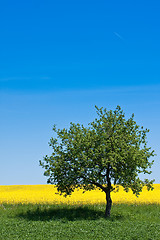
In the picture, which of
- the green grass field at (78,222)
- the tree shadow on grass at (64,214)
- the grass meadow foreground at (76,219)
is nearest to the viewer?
the green grass field at (78,222)

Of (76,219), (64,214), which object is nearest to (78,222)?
(76,219)

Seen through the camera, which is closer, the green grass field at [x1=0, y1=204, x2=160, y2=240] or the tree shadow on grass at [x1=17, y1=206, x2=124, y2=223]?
the green grass field at [x1=0, y1=204, x2=160, y2=240]

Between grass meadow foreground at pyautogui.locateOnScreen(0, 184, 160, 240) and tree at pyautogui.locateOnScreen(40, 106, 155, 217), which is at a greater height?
tree at pyautogui.locateOnScreen(40, 106, 155, 217)

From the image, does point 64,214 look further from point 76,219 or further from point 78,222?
point 78,222

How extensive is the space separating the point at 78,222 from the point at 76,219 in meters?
1.90

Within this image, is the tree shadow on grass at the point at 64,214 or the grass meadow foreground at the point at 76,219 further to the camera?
the tree shadow on grass at the point at 64,214

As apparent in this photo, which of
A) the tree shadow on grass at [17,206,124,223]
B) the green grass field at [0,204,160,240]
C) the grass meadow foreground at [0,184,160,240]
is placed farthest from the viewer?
the tree shadow on grass at [17,206,124,223]

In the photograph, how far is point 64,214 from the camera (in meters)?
30.8

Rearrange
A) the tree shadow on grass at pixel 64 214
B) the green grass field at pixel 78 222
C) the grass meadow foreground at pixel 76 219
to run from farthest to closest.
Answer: the tree shadow on grass at pixel 64 214, the grass meadow foreground at pixel 76 219, the green grass field at pixel 78 222

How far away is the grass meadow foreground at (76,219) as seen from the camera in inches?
909

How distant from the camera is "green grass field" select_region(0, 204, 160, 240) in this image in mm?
22891

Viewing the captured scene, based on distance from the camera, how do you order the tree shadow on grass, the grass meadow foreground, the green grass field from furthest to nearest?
the tree shadow on grass
the grass meadow foreground
the green grass field

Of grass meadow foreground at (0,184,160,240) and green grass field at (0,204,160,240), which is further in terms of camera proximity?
grass meadow foreground at (0,184,160,240)

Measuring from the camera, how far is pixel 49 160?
30.5 metres
